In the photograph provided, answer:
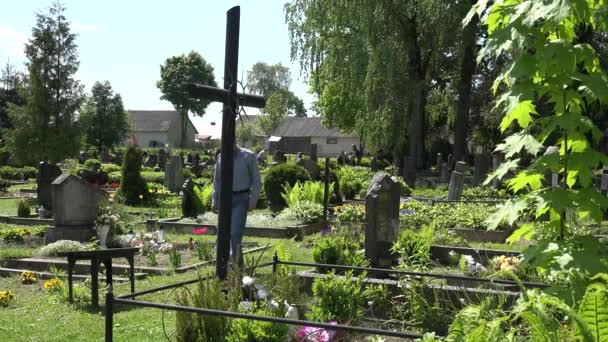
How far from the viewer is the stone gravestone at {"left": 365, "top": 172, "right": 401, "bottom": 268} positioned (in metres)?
9.33

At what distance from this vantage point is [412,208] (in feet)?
53.0

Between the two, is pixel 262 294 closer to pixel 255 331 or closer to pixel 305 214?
pixel 255 331

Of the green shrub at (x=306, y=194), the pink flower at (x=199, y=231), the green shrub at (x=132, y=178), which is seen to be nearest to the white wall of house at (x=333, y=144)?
the green shrub at (x=132, y=178)

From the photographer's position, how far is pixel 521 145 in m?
3.31

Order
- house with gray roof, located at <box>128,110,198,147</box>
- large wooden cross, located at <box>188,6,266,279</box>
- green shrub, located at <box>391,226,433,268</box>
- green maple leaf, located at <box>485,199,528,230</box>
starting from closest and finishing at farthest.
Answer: green maple leaf, located at <box>485,199,528,230</box> < large wooden cross, located at <box>188,6,266,279</box> < green shrub, located at <box>391,226,433,268</box> < house with gray roof, located at <box>128,110,198,147</box>

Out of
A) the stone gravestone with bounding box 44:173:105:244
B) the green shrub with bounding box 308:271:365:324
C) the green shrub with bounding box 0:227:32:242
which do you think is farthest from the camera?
the green shrub with bounding box 0:227:32:242

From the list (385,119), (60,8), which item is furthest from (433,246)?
(60,8)

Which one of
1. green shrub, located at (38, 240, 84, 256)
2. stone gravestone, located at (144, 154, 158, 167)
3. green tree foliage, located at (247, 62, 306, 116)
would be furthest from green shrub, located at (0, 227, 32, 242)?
green tree foliage, located at (247, 62, 306, 116)

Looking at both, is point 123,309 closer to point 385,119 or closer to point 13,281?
point 13,281

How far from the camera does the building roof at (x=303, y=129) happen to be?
9588 centimetres

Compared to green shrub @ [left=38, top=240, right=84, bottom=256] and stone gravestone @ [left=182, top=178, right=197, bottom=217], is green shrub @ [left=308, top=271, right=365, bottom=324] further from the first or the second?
stone gravestone @ [left=182, top=178, right=197, bottom=217]

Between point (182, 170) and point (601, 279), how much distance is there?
25166 mm

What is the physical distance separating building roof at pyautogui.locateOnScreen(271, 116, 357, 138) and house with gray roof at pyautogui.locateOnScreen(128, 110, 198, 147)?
13848mm

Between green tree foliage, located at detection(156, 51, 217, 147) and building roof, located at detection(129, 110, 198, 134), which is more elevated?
green tree foliage, located at detection(156, 51, 217, 147)
